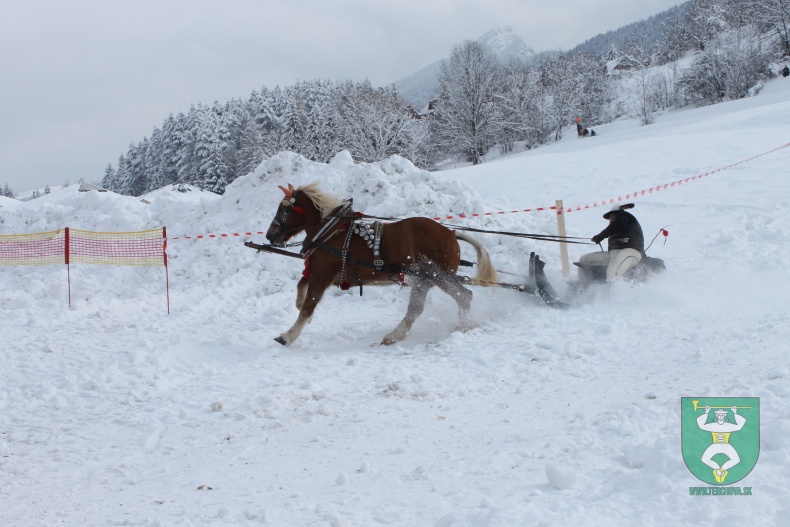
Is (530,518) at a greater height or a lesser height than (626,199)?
lesser

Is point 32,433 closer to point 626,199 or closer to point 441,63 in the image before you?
point 626,199

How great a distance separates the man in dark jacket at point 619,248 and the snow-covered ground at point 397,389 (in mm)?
263

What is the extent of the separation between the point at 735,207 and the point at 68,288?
12.1m

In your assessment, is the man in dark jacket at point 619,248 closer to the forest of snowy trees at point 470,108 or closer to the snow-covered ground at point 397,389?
the snow-covered ground at point 397,389

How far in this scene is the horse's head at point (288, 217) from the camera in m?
7.51

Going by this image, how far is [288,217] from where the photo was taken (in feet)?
24.7

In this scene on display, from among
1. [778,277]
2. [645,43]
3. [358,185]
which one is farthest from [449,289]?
[645,43]

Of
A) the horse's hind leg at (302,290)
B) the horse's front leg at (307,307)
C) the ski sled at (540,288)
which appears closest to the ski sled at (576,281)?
the ski sled at (540,288)

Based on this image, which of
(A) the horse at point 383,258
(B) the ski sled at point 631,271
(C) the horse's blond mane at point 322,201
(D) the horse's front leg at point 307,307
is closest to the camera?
(D) the horse's front leg at point 307,307

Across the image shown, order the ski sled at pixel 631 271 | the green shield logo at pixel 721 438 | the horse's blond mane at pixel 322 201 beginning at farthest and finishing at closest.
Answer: the ski sled at pixel 631 271 < the horse's blond mane at pixel 322 201 < the green shield logo at pixel 721 438

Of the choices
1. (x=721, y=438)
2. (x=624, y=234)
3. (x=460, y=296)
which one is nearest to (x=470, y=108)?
(x=624, y=234)

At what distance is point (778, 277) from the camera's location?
7.54 m

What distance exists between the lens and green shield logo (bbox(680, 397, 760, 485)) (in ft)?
9.82

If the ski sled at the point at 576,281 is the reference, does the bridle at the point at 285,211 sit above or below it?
above
